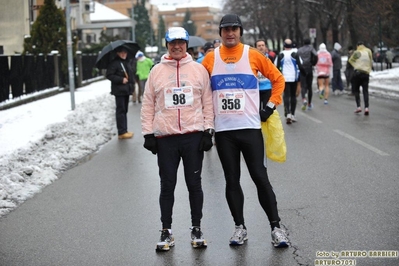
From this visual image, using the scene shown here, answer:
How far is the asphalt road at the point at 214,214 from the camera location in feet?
19.8

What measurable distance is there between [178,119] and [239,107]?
53cm

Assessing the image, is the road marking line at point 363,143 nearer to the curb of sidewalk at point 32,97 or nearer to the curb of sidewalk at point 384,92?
the curb of sidewalk at point 32,97

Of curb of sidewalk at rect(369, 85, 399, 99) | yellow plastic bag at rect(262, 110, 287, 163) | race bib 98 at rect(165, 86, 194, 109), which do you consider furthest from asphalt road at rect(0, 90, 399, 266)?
curb of sidewalk at rect(369, 85, 399, 99)

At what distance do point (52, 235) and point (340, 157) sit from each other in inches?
223

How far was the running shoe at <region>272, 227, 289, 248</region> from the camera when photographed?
6.07 metres

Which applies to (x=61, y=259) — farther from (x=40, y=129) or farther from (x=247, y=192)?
(x=40, y=129)

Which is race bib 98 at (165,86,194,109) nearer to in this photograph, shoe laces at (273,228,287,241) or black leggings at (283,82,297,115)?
shoe laces at (273,228,287,241)

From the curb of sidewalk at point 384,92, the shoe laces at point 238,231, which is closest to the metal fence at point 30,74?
the curb of sidewalk at point 384,92

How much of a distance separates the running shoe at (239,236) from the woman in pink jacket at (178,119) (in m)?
0.25

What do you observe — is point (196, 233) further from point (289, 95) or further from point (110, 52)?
point (289, 95)

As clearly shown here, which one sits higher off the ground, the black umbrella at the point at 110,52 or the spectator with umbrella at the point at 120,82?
the black umbrella at the point at 110,52

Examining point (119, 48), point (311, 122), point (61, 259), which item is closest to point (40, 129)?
point (119, 48)

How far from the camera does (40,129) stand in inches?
619

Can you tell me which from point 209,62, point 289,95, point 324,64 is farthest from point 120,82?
point 209,62
